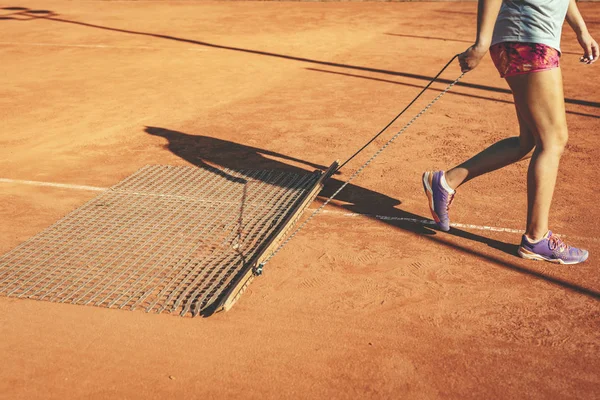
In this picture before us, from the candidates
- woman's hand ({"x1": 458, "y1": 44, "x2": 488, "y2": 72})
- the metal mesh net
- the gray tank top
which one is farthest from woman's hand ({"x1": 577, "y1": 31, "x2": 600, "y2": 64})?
the metal mesh net

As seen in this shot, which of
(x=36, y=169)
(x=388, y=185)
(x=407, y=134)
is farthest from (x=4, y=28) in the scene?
(x=388, y=185)

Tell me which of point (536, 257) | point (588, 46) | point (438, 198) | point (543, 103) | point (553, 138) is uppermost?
point (588, 46)

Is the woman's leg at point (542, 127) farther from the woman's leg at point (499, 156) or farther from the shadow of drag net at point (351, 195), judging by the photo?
the shadow of drag net at point (351, 195)

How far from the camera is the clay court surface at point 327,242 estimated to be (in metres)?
3.23

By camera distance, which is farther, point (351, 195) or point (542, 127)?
point (351, 195)

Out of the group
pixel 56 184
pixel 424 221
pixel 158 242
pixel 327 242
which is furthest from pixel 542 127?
pixel 56 184

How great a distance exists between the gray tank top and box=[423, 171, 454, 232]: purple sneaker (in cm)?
111

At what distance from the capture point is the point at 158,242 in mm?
4715

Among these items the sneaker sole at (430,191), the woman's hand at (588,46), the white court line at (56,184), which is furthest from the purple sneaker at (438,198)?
the white court line at (56,184)

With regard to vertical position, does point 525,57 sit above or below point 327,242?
above

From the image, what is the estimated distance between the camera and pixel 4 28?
55.1 feet

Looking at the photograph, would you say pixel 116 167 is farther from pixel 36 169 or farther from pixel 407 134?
pixel 407 134

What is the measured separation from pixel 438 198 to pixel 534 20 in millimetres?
1355

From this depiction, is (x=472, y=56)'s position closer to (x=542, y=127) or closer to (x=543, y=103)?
(x=543, y=103)
